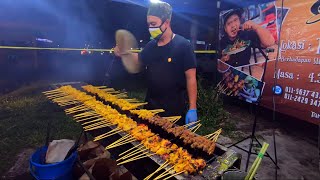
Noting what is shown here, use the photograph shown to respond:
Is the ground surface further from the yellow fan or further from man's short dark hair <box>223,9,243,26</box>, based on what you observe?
man's short dark hair <box>223,9,243,26</box>

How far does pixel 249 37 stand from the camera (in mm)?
8781

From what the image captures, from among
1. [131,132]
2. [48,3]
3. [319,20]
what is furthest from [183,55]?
[48,3]

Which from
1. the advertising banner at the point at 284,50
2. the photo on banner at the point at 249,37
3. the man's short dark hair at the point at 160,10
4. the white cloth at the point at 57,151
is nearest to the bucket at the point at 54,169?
the white cloth at the point at 57,151

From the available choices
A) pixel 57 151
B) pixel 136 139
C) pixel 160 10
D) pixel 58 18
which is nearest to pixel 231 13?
pixel 160 10

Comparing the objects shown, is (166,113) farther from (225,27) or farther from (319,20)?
(225,27)

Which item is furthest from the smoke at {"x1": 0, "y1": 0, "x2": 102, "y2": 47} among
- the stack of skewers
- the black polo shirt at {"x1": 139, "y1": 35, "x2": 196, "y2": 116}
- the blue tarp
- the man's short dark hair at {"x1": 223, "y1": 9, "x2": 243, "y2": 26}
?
the black polo shirt at {"x1": 139, "y1": 35, "x2": 196, "y2": 116}

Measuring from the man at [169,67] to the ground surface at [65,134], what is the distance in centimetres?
240

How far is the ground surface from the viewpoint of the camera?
516cm

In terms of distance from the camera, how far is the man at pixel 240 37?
27.0 ft

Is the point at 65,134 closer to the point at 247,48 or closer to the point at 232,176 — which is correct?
the point at 232,176

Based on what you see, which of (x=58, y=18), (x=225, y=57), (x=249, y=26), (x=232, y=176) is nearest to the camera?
(x=232, y=176)

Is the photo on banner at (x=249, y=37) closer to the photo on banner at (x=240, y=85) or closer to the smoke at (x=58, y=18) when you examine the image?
the photo on banner at (x=240, y=85)

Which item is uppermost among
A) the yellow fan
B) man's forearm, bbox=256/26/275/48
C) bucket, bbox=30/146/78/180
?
man's forearm, bbox=256/26/275/48

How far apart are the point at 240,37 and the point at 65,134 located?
24.2 ft
